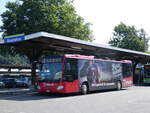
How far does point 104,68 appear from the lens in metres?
22.2

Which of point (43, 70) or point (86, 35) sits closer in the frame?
point (43, 70)

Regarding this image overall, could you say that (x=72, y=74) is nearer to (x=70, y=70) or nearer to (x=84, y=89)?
(x=70, y=70)

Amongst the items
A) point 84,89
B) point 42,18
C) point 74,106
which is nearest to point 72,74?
point 84,89

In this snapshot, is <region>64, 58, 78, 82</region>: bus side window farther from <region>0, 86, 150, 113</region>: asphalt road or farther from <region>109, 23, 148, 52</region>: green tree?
<region>109, 23, 148, 52</region>: green tree

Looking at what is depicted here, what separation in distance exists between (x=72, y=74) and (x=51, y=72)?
149 centimetres

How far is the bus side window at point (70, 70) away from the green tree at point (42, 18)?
13.7 metres

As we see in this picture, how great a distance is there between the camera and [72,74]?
60.2 ft

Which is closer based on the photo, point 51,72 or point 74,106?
point 74,106

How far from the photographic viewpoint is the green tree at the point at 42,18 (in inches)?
1248

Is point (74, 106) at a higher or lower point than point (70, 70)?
lower

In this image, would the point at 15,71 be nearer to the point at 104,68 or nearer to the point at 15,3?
the point at 15,3

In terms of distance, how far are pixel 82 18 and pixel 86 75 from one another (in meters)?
18.4

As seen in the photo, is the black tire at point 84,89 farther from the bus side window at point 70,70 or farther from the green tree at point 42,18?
the green tree at point 42,18

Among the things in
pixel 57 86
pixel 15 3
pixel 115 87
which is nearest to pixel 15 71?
pixel 15 3
